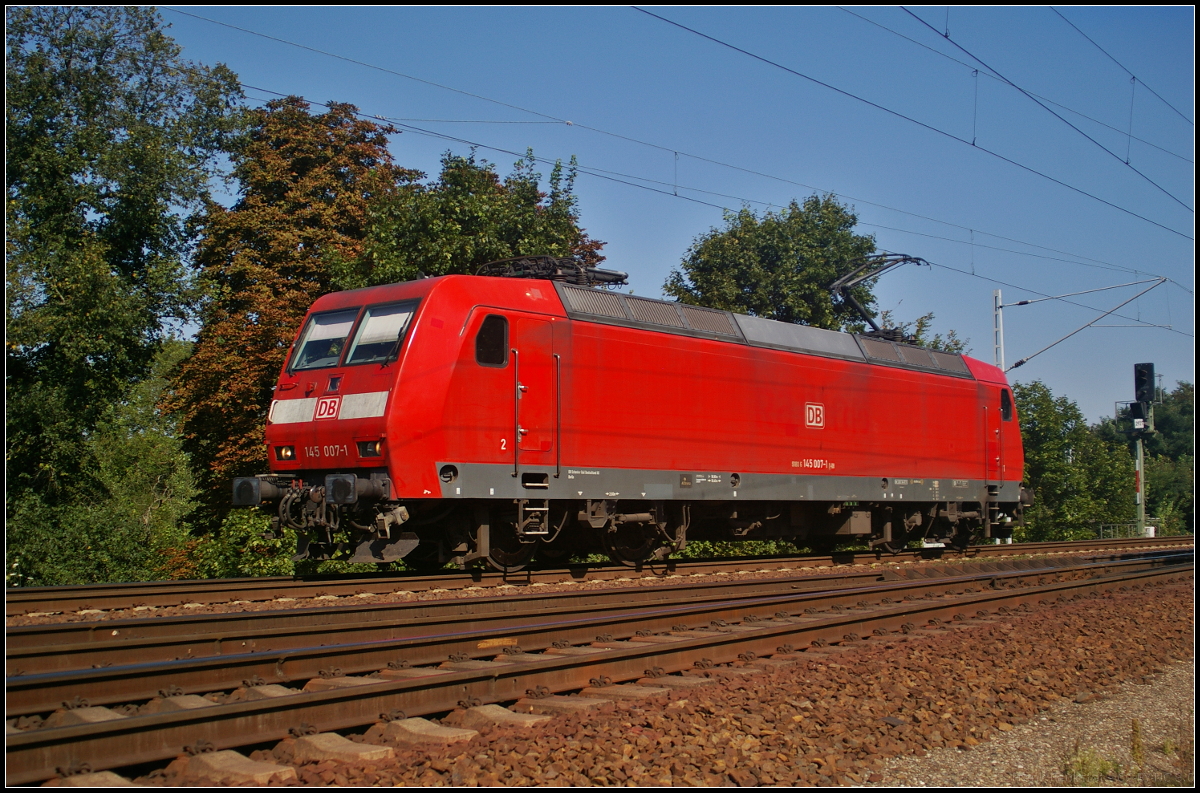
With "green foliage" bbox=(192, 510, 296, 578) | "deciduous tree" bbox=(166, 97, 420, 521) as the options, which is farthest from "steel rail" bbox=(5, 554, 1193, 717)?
"deciduous tree" bbox=(166, 97, 420, 521)

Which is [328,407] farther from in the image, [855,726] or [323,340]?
[855,726]

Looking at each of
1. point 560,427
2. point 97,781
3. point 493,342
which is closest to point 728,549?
point 560,427

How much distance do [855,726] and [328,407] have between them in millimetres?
8020

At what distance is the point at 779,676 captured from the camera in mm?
7562

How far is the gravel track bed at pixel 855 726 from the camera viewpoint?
5121 millimetres

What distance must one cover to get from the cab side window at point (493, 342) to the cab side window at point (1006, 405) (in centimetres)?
1472

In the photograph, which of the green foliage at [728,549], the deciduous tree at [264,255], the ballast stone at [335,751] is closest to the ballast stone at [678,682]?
the ballast stone at [335,751]

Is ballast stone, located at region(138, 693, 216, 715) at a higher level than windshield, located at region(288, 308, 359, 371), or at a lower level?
lower

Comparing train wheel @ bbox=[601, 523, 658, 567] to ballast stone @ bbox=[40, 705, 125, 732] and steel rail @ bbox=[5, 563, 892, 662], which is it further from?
ballast stone @ bbox=[40, 705, 125, 732]

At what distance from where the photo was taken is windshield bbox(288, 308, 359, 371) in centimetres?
1262

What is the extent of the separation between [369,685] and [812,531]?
46.1ft

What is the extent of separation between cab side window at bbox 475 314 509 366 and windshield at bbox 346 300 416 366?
932mm

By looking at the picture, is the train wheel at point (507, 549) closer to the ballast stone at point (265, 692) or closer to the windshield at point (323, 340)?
the windshield at point (323, 340)

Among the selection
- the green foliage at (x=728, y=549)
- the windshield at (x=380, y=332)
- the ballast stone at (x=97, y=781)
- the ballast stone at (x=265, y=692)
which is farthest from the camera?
the green foliage at (x=728, y=549)
